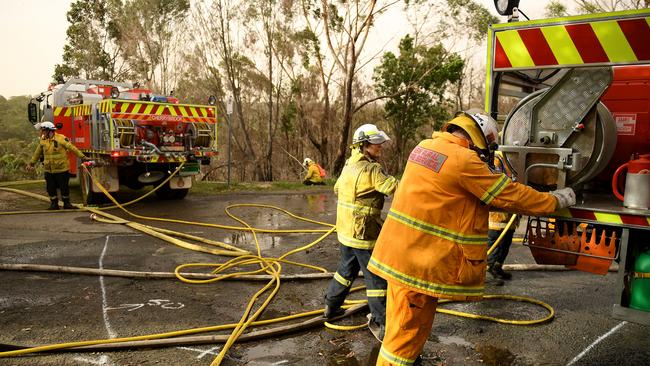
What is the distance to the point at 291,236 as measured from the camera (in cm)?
748

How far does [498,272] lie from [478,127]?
308 centimetres

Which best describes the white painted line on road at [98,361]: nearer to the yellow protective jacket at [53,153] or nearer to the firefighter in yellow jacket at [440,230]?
the firefighter in yellow jacket at [440,230]

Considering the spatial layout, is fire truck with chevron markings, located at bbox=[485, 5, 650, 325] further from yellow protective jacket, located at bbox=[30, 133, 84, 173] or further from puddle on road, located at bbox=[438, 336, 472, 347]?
yellow protective jacket, located at bbox=[30, 133, 84, 173]

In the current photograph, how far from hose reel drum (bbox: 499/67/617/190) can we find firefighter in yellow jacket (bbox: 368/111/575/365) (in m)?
0.42

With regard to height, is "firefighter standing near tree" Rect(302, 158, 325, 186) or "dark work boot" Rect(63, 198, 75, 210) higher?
"firefighter standing near tree" Rect(302, 158, 325, 186)

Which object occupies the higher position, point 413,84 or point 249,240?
point 413,84

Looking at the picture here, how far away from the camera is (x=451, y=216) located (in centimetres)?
265

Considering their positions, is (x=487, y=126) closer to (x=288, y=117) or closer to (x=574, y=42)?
(x=574, y=42)

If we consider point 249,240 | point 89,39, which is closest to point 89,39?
point 89,39

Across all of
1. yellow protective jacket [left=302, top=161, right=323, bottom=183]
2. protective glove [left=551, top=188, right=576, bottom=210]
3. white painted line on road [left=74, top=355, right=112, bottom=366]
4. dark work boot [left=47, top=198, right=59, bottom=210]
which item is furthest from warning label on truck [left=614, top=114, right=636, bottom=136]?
yellow protective jacket [left=302, top=161, right=323, bottom=183]

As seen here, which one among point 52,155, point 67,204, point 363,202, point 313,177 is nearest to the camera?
point 363,202

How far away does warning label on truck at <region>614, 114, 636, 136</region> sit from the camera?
3384mm

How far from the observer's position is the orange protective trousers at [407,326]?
2660mm

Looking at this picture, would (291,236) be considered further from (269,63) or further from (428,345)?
(269,63)
